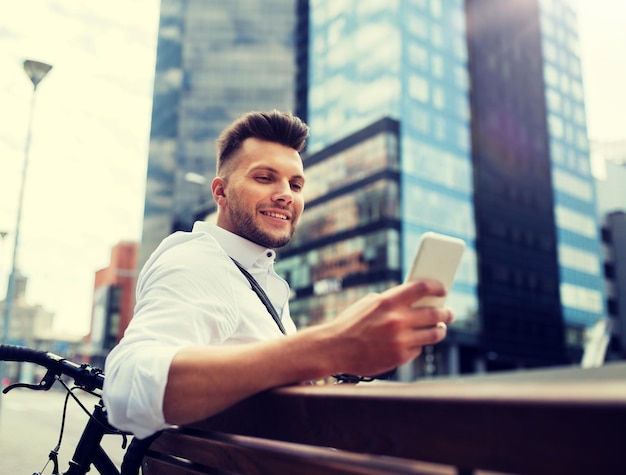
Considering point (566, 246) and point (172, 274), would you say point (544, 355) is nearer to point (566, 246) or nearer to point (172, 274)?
point (566, 246)

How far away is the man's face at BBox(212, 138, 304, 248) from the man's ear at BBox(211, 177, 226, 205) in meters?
0.01

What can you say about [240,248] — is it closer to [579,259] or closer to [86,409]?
[86,409]

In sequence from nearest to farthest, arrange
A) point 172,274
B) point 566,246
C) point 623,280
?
point 172,274 → point 566,246 → point 623,280

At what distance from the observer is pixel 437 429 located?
27.7 inches

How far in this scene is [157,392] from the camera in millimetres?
1065

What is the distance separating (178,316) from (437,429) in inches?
27.3

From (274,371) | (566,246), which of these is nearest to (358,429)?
(274,371)

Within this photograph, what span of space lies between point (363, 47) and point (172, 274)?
49.5 metres

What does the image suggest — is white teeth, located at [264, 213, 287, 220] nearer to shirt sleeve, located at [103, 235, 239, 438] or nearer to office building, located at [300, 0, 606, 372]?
shirt sleeve, located at [103, 235, 239, 438]

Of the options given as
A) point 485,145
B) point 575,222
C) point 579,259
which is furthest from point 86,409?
point 575,222

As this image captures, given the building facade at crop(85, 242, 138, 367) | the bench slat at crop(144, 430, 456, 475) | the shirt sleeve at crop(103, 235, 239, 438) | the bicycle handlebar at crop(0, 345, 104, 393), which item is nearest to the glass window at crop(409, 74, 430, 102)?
the bicycle handlebar at crop(0, 345, 104, 393)

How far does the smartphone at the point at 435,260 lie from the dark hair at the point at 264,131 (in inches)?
40.6

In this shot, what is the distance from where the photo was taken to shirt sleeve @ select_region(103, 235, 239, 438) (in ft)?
3.56

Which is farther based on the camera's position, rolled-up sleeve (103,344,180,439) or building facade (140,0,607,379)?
building facade (140,0,607,379)
